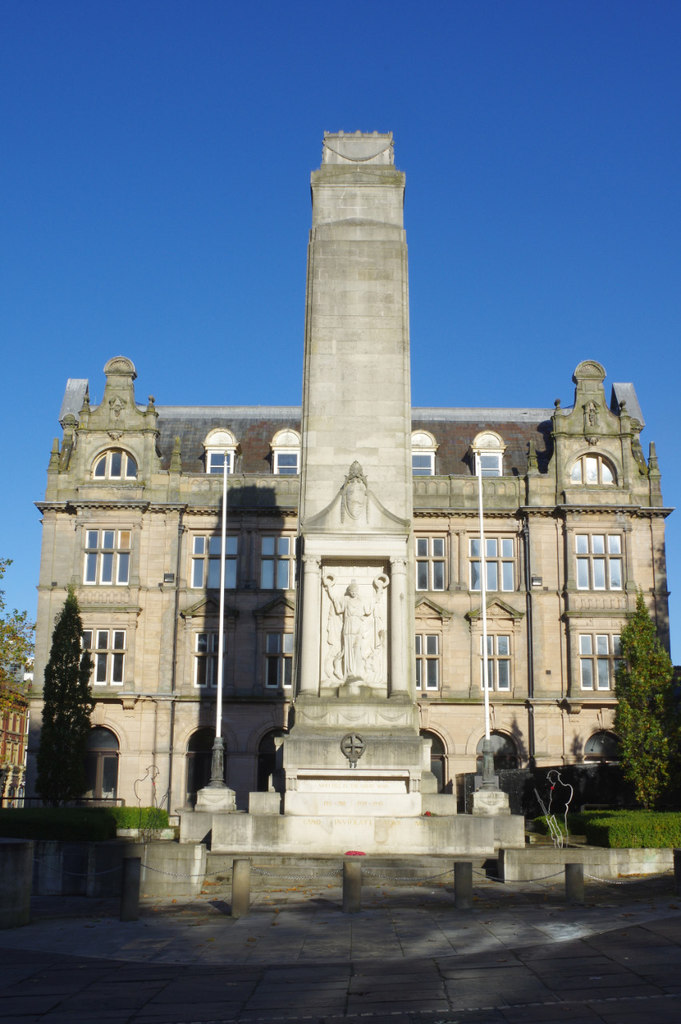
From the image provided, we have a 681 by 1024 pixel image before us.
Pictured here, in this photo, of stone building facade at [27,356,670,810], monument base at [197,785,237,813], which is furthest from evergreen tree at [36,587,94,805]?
monument base at [197,785,237,813]

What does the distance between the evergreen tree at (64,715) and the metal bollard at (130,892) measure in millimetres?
22777

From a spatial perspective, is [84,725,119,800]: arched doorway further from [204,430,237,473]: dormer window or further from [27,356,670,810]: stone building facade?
[204,430,237,473]: dormer window

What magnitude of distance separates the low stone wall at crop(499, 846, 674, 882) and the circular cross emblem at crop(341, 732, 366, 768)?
3.91 meters

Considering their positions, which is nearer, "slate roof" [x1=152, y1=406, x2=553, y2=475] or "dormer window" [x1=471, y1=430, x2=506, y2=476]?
"dormer window" [x1=471, y1=430, x2=506, y2=476]

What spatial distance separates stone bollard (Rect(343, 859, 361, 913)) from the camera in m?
17.6

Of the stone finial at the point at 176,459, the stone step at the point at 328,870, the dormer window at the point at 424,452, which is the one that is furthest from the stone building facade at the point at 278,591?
the stone step at the point at 328,870

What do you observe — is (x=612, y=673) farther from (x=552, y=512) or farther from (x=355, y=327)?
(x=355, y=327)

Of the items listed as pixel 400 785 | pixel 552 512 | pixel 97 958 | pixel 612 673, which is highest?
pixel 552 512

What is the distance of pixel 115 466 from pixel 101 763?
13.4 m

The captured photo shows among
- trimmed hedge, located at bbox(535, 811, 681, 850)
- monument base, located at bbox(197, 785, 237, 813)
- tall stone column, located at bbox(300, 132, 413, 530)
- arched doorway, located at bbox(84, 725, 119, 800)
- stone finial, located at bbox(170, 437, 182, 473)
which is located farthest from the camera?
stone finial, located at bbox(170, 437, 182, 473)

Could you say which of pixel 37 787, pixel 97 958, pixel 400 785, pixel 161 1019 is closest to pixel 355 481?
pixel 400 785

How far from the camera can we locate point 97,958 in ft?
47.9

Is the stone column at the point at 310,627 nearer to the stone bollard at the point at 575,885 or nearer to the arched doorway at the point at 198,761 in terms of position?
the stone bollard at the point at 575,885

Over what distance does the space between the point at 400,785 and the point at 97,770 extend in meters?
24.5
